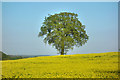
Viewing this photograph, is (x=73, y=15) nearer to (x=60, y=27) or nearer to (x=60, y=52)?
(x=60, y=27)

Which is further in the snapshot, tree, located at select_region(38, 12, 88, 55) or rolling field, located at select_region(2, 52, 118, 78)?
tree, located at select_region(38, 12, 88, 55)

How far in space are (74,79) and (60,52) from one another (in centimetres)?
3766

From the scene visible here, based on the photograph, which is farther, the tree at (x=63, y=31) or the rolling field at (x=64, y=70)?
the tree at (x=63, y=31)

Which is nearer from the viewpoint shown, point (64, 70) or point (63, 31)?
point (64, 70)

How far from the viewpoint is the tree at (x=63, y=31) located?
1909 inches

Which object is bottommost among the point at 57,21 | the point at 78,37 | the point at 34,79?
the point at 34,79

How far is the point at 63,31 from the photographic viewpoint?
49094 millimetres

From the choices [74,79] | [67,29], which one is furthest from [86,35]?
[74,79]

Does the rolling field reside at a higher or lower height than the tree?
lower

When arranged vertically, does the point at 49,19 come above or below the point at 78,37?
above

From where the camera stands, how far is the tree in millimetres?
48500

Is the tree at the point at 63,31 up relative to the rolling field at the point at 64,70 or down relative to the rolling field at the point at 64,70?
up

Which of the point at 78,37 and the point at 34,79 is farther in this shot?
the point at 78,37

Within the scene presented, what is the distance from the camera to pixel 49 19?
166 ft
